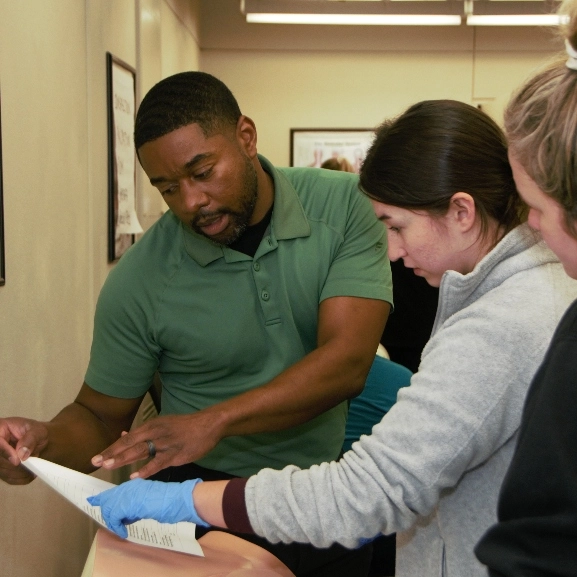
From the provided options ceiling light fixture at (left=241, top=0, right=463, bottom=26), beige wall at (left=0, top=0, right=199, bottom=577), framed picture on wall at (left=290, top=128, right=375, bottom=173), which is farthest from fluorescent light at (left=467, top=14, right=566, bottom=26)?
beige wall at (left=0, top=0, right=199, bottom=577)

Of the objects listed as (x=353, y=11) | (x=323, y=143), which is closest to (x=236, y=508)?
(x=353, y=11)

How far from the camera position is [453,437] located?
0.97 m

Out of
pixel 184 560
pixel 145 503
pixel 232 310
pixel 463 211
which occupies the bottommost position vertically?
pixel 184 560

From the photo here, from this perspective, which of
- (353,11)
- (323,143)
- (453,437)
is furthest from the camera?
(323,143)

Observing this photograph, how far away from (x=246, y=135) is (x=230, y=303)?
0.37 m

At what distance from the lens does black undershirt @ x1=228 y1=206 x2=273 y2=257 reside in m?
1.69

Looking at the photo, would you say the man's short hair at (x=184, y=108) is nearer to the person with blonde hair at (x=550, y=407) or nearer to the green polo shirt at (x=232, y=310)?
the green polo shirt at (x=232, y=310)

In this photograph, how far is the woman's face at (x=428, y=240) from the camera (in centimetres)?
117

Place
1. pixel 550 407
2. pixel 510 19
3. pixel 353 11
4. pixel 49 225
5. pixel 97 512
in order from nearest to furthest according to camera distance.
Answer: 1. pixel 550 407
2. pixel 97 512
3. pixel 49 225
4. pixel 353 11
5. pixel 510 19

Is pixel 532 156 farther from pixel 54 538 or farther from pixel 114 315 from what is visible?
pixel 54 538

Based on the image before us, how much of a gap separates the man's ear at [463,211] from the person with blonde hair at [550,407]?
30cm

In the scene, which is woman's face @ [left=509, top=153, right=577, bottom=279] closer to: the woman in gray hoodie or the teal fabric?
the woman in gray hoodie

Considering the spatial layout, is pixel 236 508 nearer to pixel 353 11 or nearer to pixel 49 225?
pixel 49 225

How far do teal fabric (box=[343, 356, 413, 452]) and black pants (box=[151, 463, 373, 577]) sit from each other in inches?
31.1
